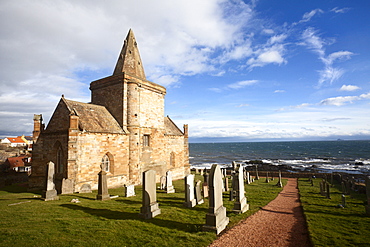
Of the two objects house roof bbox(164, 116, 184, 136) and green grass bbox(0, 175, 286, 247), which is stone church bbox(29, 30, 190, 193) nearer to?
Result: house roof bbox(164, 116, 184, 136)

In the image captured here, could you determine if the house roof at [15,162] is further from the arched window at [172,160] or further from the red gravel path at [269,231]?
the red gravel path at [269,231]

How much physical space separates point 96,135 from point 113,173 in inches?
151

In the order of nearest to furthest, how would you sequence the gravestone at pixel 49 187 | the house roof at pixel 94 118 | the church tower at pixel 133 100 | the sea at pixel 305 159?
Result: the gravestone at pixel 49 187 → the house roof at pixel 94 118 → the church tower at pixel 133 100 → the sea at pixel 305 159

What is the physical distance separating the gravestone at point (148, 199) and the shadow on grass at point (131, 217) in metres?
0.26

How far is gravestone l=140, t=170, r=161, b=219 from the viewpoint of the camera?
8758 mm

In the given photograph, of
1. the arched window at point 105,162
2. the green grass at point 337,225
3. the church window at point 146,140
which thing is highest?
the church window at point 146,140

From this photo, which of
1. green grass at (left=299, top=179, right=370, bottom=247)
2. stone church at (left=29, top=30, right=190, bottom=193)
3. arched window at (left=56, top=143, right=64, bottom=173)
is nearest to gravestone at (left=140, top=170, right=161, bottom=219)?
green grass at (left=299, top=179, right=370, bottom=247)

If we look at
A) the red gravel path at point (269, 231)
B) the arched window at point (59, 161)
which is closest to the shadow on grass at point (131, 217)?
the red gravel path at point (269, 231)

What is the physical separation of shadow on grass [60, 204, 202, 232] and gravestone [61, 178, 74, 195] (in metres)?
4.02

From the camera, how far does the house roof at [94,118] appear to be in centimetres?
1624

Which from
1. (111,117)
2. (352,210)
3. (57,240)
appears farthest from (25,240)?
(352,210)

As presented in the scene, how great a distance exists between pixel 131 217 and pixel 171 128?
18.4 m

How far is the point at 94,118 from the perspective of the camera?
17.7 meters

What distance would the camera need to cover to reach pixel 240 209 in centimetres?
984
